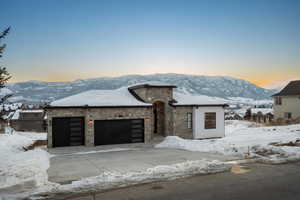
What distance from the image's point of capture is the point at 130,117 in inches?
735

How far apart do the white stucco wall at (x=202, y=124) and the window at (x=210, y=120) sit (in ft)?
0.92

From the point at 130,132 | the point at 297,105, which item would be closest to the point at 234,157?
the point at 130,132

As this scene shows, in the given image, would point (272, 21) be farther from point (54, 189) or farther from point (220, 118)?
point (54, 189)

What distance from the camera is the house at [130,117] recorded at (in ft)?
56.2

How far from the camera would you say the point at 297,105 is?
122ft

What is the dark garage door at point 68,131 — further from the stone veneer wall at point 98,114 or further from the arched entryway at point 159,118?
the arched entryway at point 159,118

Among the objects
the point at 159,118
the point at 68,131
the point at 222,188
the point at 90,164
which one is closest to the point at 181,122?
the point at 159,118

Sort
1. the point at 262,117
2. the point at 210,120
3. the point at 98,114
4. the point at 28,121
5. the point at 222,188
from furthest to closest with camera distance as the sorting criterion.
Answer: the point at 28,121 → the point at 262,117 → the point at 210,120 → the point at 98,114 → the point at 222,188

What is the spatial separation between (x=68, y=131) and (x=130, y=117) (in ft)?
15.8

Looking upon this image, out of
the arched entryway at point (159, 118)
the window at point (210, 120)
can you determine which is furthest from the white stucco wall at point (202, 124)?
the arched entryway at point (159, 118)

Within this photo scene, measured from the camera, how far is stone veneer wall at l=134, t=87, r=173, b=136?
20.5 metres

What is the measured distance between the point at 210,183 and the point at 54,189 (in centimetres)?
523

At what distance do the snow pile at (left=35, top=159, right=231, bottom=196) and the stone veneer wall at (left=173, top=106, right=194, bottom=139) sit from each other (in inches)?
359

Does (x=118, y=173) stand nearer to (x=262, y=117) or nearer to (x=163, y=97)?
(x=163, y=97)
